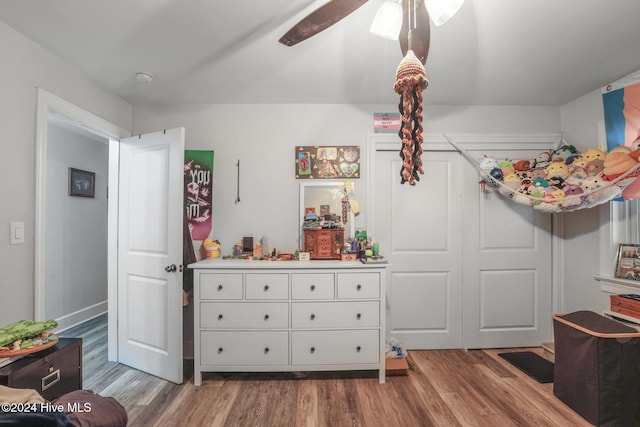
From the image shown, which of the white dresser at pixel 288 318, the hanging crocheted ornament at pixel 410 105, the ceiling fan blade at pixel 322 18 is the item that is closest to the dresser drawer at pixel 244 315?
the white dresser at pixel 288 318

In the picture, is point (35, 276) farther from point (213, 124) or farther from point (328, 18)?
point (328, 18)

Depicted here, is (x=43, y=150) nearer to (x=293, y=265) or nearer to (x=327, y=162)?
(x=293, y=265)

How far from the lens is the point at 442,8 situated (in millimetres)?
1116

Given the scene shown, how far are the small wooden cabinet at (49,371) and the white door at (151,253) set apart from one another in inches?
30.6

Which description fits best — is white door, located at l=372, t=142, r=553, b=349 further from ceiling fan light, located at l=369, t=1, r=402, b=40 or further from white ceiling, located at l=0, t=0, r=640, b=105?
ceiling fan light, located at l=369, t=1, r=402, b=40

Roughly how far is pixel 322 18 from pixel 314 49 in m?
0.76

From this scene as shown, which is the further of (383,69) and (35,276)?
(383,69)

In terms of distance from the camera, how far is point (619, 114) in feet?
6.97

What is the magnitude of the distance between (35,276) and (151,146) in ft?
3.84

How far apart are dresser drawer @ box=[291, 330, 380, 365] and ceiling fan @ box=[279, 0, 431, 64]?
190 cm

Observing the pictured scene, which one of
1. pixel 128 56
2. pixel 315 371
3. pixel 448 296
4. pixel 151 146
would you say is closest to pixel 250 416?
pixel 315 371

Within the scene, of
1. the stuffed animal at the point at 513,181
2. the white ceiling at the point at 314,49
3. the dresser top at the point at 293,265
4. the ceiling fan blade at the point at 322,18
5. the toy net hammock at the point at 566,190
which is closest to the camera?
the ceiling fan blade at the point at 322,18

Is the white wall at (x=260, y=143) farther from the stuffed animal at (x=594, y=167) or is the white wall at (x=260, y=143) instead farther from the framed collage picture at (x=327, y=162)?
the stuffed animal at (x=594, y=167)

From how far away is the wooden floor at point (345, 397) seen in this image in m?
1.77
